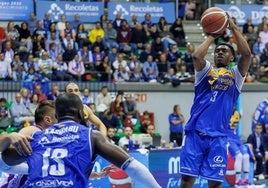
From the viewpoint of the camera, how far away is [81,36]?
25.9m

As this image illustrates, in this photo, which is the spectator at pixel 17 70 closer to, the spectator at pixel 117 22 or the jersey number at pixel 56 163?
the spectator at pixel 117 22

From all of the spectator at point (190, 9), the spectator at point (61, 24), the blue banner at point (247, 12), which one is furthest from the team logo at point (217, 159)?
the spectator at point (190, 9)

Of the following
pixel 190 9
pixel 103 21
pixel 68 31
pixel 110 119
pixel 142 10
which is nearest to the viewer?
pixel 110 119

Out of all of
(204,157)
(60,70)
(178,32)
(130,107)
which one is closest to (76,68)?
(60,70)

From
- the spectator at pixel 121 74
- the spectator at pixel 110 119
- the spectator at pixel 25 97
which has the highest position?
the spectator at pixel 121 74

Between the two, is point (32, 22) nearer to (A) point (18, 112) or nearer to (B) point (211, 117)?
(A) point (18, 112)

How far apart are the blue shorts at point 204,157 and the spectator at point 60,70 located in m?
14.4

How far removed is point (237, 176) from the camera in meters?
17.5

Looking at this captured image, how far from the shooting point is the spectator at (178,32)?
91.7 feet

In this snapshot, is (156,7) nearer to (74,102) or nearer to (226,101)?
(226,101)

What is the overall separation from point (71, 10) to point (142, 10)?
2.72 metres

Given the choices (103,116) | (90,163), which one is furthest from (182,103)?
(90,163)

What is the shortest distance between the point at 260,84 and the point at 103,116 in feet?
22.2

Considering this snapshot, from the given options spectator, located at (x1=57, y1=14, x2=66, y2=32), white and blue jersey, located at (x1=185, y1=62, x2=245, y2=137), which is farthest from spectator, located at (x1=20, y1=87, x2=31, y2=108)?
white and blue jersey, located at (x1=185, y1=62, x2=245, y2=137)
